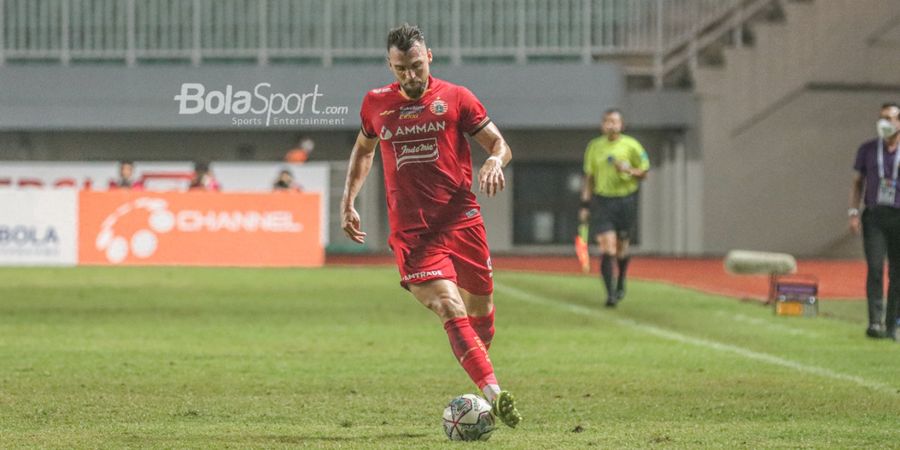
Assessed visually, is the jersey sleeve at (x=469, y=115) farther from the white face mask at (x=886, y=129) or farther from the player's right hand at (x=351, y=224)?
the white face mask at (x=886, y=129)

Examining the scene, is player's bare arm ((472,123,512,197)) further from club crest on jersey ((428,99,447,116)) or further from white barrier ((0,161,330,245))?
white barrier ((0,161,330,245))

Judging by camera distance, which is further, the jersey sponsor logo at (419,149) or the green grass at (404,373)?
the jersey sponsor logo at (419,149)

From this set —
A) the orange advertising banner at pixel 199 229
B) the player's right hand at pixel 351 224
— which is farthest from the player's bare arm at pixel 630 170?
the orange advertising banner at pixel 199 229

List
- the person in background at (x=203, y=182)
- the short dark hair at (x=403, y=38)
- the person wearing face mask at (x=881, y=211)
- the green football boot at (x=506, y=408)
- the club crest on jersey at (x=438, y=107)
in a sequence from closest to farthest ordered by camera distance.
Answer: the green football boot at (x=506, y=408) → the short dark hair at (x=403, y=38) → the club crest on jersey at (x=438, y=107) → the person wearing face mask at (x=881, y=211) → the person in background at (x=203, y=182)

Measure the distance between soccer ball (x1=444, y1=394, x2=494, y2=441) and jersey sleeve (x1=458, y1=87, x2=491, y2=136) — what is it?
1.53 m

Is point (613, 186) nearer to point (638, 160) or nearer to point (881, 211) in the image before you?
point (638, 160)

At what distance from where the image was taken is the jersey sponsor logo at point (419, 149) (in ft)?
26.7

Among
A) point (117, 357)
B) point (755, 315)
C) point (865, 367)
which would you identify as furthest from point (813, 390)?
point (755, 315)

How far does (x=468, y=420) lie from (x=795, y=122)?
2911cm

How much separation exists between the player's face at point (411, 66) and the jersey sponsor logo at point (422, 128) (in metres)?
0.19

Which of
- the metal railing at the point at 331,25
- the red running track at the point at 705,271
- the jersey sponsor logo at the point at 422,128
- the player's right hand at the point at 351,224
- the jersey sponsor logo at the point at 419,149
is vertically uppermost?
the metal railing at the point at 331,25

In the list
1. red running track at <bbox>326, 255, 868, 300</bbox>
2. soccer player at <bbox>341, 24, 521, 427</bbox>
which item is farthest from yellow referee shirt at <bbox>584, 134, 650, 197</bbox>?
soccer player at <bbox>341, 24, 521, 427</bbox>

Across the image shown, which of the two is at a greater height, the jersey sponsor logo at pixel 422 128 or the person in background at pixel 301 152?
the jersey sponsor logo at pixel 422 128

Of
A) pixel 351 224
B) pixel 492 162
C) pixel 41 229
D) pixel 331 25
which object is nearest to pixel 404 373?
Result: pixel 351 224
